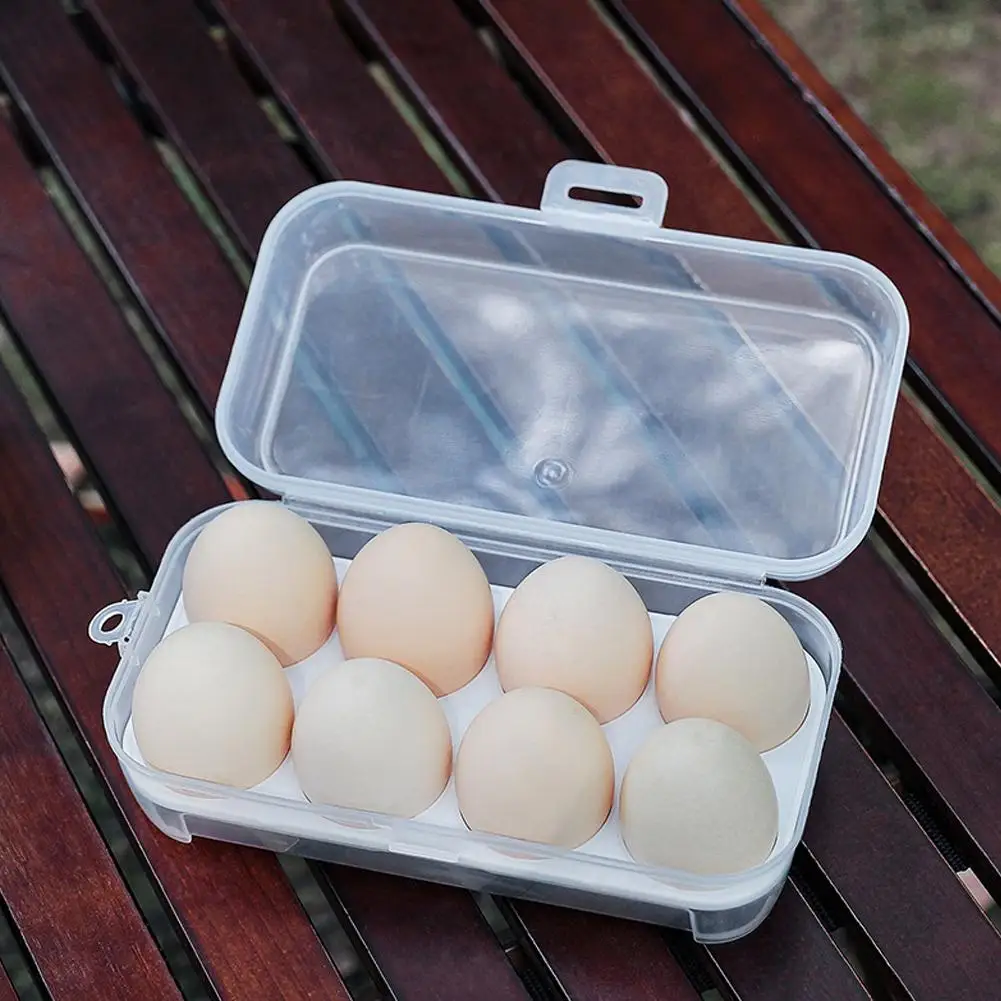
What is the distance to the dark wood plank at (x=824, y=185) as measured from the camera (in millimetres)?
795

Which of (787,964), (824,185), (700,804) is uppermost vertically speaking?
(824,185)

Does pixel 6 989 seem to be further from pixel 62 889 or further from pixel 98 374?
pixel 98 374

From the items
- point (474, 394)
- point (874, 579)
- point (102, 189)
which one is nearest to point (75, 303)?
point (102, 189)

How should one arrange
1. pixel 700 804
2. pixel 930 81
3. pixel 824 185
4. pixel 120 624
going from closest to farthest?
1. pixel 700 804
2. pixel 120 624
3. pixel 824 185
4. pixel 930 81

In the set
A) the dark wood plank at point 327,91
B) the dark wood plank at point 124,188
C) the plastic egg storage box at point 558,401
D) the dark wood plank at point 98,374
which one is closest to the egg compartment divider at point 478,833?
the plastic egg storage box at point 558,401

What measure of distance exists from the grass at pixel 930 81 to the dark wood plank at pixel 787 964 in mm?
664

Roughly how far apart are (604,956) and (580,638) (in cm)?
15

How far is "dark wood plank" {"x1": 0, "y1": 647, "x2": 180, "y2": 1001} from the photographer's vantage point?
65 cm

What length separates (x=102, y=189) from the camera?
860 millimetres

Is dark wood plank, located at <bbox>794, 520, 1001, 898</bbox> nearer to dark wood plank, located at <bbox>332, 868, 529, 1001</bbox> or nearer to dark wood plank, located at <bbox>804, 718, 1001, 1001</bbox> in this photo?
dark wood plank, located at <bbox>804, 718, 1001, 1001</bbox>

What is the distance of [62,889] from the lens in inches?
26.5

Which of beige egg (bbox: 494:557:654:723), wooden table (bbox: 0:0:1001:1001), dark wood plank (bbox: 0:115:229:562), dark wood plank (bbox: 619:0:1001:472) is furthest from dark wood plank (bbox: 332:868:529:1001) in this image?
dark wood plank (bbox: 619:0:1001:472)

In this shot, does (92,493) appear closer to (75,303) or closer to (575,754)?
(75,303)

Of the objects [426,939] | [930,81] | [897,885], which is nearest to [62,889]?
[426,939]
